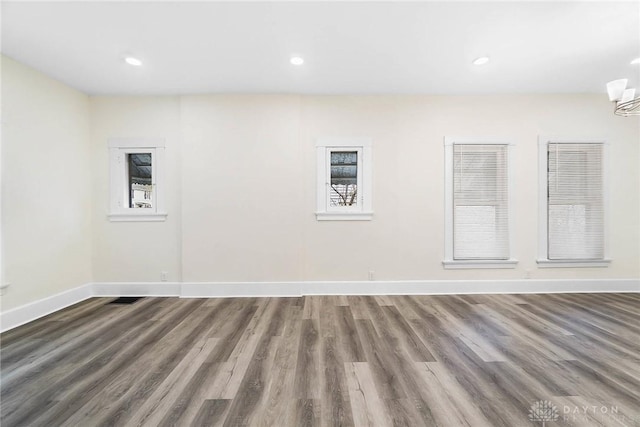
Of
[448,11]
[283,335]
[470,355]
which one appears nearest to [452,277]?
[470,355]

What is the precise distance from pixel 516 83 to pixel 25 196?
19.9 ft

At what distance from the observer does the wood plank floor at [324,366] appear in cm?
155

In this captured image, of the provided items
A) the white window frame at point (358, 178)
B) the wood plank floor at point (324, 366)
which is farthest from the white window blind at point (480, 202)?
the white window frame at point (358, 178)

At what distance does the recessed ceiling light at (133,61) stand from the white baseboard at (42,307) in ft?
9.49

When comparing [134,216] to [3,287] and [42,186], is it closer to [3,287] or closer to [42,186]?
[42,186]

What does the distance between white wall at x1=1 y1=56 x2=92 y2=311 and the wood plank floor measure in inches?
24.3

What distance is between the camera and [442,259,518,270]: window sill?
374 centimetres

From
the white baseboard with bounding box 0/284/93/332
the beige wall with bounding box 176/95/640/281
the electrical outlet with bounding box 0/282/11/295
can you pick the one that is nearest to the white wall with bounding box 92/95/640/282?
the beige wall with bounding box 176/95/640/281

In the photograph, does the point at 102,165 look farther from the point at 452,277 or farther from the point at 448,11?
→ the point at 452,277

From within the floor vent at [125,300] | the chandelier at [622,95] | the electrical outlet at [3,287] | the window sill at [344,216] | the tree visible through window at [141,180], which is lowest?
the floor vent at [125,300]

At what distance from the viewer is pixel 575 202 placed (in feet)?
12.3

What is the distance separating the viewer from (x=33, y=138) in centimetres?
301

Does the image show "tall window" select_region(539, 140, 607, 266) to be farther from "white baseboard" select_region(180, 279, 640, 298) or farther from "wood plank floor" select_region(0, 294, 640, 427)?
"wood plank floor" select_region(0, 294, 640, 427)

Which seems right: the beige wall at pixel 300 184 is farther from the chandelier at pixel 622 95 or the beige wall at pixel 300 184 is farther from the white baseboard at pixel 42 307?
the chandelier at pixel 622 95
